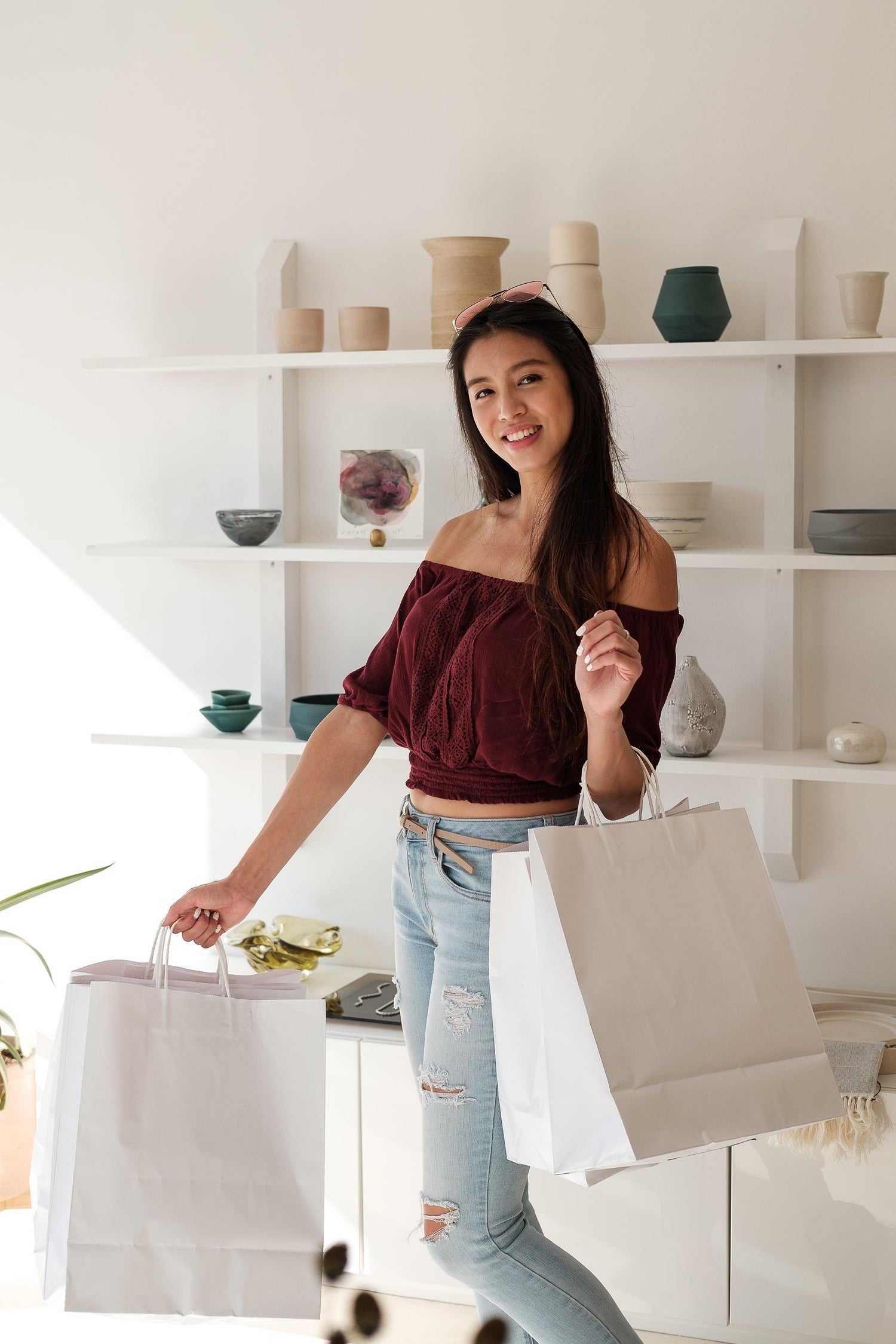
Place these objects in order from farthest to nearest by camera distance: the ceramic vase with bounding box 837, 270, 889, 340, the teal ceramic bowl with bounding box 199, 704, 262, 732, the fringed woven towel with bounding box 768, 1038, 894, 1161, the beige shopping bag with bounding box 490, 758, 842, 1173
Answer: the teal ceramic bowl with bounding box 199, 704, 262, 732 → the ceramic vase with bounding box 837, 270, 889, 340 → the fringed woven towel with bounding box 768, 1038, 894, 1161 → the beige shopping bag with bounding box 490, 758, 842, 1173

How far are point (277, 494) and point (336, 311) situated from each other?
43 cm

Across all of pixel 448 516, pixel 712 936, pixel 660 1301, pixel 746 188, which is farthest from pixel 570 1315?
pixel 746 188

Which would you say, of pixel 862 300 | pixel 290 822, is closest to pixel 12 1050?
pixel 290 822

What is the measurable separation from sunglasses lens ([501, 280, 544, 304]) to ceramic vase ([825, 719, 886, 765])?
A: 1.15m

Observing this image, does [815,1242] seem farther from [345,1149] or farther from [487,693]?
[487,693]

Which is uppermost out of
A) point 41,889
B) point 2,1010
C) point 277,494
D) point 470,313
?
point 470,313

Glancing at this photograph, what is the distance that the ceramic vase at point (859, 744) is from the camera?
8.04 ft

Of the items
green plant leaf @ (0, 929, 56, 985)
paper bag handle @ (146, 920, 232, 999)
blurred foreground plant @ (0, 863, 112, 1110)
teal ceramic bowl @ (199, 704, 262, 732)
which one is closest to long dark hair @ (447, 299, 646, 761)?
paper bag handle @ (146, 920, 232, 999)

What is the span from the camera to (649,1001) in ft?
4.55

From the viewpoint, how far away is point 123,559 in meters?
3.05

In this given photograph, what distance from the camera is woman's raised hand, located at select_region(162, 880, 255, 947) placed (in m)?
1.64

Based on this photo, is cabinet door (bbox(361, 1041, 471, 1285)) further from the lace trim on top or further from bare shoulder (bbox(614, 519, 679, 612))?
bare shoulder (bbox(614, 519, 679, 612))

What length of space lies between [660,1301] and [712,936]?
1256mm

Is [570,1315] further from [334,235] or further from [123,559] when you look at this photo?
[334,235]
